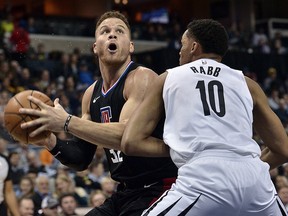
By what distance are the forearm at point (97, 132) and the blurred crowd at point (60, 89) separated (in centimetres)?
441

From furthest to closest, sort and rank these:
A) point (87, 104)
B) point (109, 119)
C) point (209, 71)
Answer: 1. point (87, 104)
2. point (109, 119)
3. point (209, 71)

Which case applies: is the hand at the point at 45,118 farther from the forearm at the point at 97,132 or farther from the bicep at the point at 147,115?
the bicep at the point at 147,115

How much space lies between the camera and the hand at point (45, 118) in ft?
13.5

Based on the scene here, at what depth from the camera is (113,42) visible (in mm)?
5109

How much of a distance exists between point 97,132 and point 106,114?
82 centimetres

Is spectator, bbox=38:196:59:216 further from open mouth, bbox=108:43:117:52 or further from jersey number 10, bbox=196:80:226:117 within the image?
jersey number 10, bbox=196:80:226:117

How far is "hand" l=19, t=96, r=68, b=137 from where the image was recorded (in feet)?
13.5

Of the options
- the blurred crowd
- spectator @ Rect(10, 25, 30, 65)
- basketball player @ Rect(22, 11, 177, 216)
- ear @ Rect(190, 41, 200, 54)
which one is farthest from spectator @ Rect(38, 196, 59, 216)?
spectator @ Rect(10, 25, 30, 65)

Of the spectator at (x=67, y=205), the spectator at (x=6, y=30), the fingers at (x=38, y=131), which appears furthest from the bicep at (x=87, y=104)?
the spectator at (x=6, y=30)

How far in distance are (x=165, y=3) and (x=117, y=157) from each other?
26.0 meters

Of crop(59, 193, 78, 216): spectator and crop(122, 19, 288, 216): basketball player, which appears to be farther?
crop(59, 193, 78, 216): spectator

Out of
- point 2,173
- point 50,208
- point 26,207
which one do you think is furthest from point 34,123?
point 50,208

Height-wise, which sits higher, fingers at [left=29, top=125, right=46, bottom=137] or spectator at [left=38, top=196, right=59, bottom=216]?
fingers at [left=29, top=125, right=46, bottom=137]

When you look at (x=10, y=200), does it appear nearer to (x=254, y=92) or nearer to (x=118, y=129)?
(x=118, y=129)
